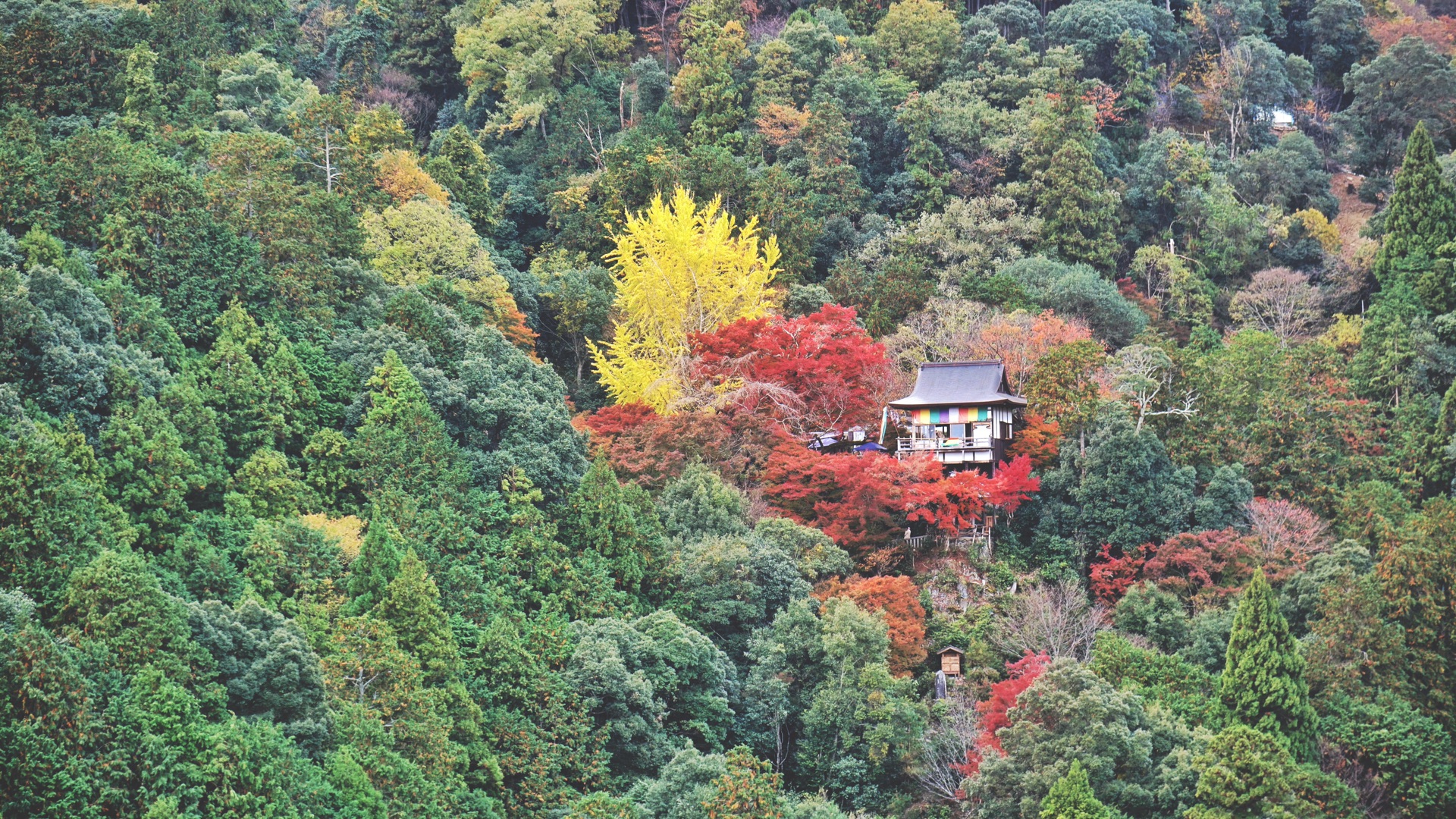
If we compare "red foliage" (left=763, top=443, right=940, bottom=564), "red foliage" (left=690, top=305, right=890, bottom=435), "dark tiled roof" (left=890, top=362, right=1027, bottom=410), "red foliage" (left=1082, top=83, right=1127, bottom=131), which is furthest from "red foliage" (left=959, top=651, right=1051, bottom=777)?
"red foliage" (left=1082, top=83, right=1127, bottom=131)

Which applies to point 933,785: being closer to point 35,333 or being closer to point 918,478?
point 918,478

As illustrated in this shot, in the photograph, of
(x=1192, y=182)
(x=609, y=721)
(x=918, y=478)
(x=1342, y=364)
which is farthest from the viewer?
(x=1192, y=182)

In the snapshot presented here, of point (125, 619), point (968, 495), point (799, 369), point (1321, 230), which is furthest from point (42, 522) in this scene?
point (1321, 230)

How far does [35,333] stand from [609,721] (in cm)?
1200

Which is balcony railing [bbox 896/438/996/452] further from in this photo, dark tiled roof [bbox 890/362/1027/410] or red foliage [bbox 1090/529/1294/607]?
red foliage [bbox 1090/529/1294/607]

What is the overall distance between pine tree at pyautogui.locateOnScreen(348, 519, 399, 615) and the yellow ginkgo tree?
473 inches

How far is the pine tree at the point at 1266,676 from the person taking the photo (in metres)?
37.1

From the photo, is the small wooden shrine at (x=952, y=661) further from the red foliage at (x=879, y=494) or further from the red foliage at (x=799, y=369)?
the red foliage at (x=799, y=369)

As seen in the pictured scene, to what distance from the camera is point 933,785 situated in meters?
37.8

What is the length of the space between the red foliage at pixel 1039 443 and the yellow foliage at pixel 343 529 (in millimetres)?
14090

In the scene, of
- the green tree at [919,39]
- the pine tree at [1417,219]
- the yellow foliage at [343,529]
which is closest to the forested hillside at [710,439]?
the pine tree at [1417,219]

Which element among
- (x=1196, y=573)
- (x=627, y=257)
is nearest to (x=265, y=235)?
(x=627, y=257)

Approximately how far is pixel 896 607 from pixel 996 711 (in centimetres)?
371

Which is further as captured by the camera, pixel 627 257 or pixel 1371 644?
pixel 627 257
